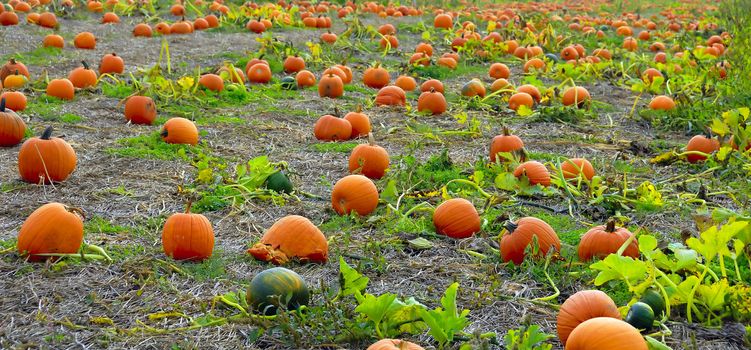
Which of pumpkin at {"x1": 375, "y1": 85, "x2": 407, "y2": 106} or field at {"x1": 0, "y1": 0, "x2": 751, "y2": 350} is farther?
pumpkin at {"x1": 375, "y1": 85, "x2": 407, "y2": 106}

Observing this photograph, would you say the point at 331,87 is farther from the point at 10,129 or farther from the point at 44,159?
the point at 44,159

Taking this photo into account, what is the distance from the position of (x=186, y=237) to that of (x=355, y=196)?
1156 millimetres

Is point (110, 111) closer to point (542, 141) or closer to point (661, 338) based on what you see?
point (542, 141)

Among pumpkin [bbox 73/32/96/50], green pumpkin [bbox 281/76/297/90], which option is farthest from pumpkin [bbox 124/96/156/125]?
pumpkin [bbox 73/32/96/50]

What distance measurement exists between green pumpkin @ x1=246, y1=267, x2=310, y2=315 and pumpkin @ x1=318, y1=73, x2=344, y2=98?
214 inches

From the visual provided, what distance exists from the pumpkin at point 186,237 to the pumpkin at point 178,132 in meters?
2.35

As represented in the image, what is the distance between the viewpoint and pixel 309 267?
163 inches

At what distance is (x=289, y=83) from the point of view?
30.5 ft

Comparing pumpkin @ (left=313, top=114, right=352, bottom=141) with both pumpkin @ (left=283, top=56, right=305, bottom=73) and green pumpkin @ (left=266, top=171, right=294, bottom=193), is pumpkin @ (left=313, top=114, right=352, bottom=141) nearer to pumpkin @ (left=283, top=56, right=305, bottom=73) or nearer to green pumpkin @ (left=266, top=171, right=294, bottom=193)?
green pumpkin @ (left=266, top=171, right=294, bottom=193)

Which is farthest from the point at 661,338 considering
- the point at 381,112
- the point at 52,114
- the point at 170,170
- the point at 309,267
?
the point at 52,114

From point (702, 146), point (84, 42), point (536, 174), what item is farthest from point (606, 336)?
point (84, 42)

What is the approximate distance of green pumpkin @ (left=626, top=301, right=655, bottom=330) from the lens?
3297 mm

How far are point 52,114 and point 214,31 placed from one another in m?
6.56

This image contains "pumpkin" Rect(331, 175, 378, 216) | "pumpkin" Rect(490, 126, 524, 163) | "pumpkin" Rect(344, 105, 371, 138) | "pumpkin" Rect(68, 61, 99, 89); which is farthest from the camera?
"pumpkin" Rect(68, 61, 99, 89)
